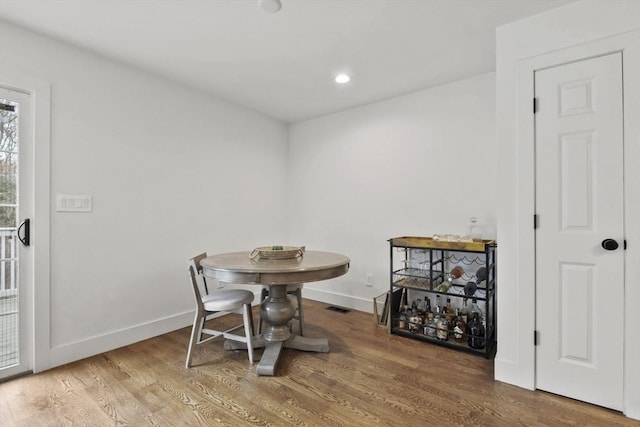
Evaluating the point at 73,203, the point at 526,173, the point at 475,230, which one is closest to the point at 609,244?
the point at 526,173

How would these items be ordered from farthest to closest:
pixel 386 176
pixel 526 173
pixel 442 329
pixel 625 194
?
pixel 386 176, pixel 442 329, pixel 526 173, pixel 625 194

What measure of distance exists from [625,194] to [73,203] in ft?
12.3

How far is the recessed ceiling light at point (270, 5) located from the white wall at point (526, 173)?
1.55 metres

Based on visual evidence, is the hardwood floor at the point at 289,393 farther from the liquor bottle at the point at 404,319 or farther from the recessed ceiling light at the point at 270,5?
the recessed ceiling light at the point at 270,5

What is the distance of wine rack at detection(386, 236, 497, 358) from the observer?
2.49 metres

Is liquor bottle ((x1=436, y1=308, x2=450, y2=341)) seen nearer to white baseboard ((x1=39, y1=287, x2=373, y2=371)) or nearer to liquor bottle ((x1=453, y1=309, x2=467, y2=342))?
liquor bottle ((x1=453, y1=309, x2=467, y2=342))

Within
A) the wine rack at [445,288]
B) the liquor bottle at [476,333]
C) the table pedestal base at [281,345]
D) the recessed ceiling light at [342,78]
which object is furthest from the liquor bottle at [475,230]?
the recessed ceiling light at [342,78]

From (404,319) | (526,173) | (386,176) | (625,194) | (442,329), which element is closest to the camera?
(625,194)

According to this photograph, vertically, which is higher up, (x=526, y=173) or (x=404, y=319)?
(x=526, y=173)

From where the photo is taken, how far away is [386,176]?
3467 millimetres

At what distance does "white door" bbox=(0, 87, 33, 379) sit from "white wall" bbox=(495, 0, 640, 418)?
3.36 metres

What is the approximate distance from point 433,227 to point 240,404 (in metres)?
2.36

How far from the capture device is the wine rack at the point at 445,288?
8.16 ft

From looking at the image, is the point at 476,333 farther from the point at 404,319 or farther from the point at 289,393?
the point at 289,393
